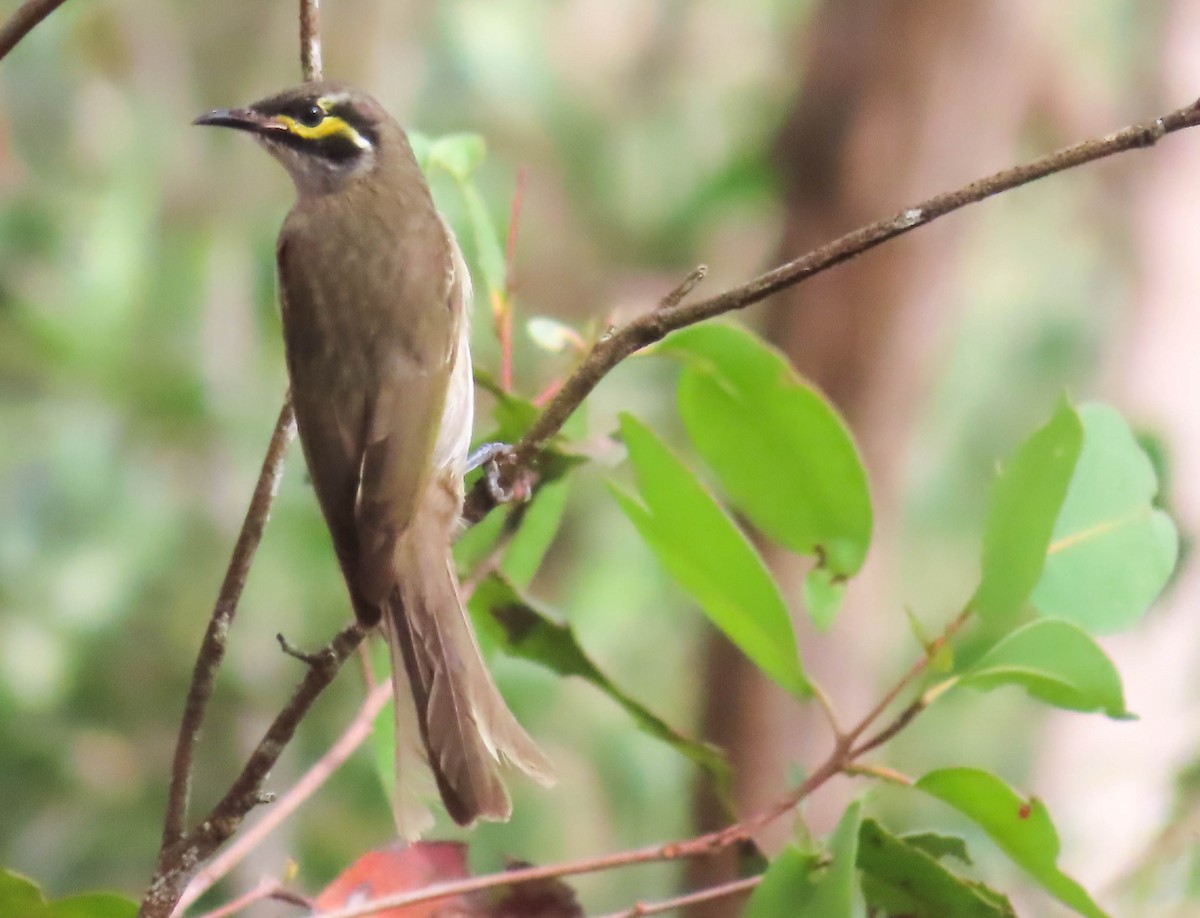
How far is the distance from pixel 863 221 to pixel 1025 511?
1.68m

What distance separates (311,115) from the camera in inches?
52.4

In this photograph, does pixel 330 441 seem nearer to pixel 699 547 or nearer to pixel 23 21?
pixel 699 547

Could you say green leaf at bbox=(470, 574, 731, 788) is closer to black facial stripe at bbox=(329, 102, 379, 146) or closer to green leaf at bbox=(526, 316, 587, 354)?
green leaf at bbox=(526, 316, 587, 354)

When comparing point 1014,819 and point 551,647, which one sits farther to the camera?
point 551,647

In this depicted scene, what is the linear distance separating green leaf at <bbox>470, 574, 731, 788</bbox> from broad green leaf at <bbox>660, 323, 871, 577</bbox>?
0.16 metres

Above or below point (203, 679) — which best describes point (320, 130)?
above

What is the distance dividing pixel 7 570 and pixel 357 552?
1.40 metres

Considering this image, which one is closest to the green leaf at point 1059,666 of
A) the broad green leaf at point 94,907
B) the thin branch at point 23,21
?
the broad green leaf at point 94,907

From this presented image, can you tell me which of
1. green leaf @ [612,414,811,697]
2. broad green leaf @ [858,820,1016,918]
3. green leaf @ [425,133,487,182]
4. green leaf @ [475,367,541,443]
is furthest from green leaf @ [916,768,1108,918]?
green leaf @ [425,133,487,182]

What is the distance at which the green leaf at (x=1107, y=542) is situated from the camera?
1.02 m

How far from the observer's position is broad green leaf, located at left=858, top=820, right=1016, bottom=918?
0.89 metres

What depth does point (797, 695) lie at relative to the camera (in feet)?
3.47

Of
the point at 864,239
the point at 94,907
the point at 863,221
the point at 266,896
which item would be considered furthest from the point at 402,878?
the point at 863,221

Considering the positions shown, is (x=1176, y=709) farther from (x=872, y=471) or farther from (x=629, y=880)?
(x=629, y=880)
